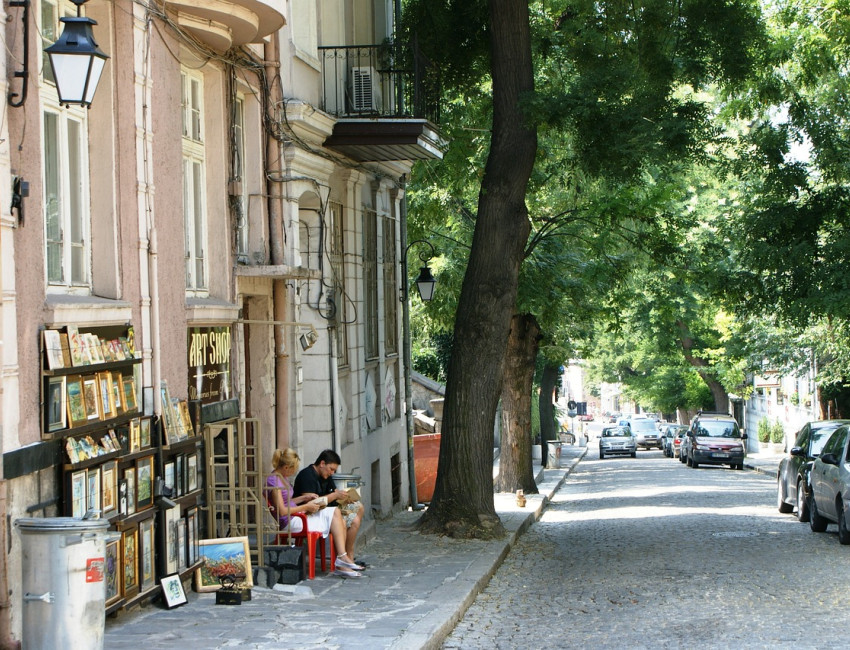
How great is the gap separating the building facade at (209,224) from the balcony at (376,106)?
0.04 metres

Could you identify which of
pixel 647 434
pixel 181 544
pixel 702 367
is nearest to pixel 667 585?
pixel 181 544

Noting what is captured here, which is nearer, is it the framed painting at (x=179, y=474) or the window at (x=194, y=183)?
the framed painting at (x=179, y=474)

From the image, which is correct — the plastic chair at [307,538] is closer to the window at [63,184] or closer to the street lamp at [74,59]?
the window at [63,184]

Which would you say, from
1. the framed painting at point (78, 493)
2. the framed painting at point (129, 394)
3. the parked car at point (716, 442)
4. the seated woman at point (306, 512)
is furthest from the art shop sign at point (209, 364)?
the parked car at point (716, 442)

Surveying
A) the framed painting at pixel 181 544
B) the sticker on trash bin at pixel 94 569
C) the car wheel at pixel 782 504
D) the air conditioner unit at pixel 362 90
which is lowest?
the car wheel at pixel 782 504

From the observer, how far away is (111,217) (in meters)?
9.32

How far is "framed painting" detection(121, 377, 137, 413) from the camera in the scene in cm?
895

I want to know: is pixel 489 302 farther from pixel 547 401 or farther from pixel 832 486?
pixel 547 401

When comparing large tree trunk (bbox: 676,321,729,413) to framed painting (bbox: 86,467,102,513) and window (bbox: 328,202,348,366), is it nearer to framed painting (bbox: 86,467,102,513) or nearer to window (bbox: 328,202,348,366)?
window (bbox: 328,202,348,366)

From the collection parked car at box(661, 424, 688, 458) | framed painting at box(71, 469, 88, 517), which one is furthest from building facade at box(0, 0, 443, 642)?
parked car at box(661, 424, 688, 458)

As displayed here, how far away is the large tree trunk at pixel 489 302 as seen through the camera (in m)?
15.8

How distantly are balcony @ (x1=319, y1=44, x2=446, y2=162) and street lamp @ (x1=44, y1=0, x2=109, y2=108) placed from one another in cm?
784

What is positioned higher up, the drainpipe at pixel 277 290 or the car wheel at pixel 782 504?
the drainpipe at pixel 277 290

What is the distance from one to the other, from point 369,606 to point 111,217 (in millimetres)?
3815
